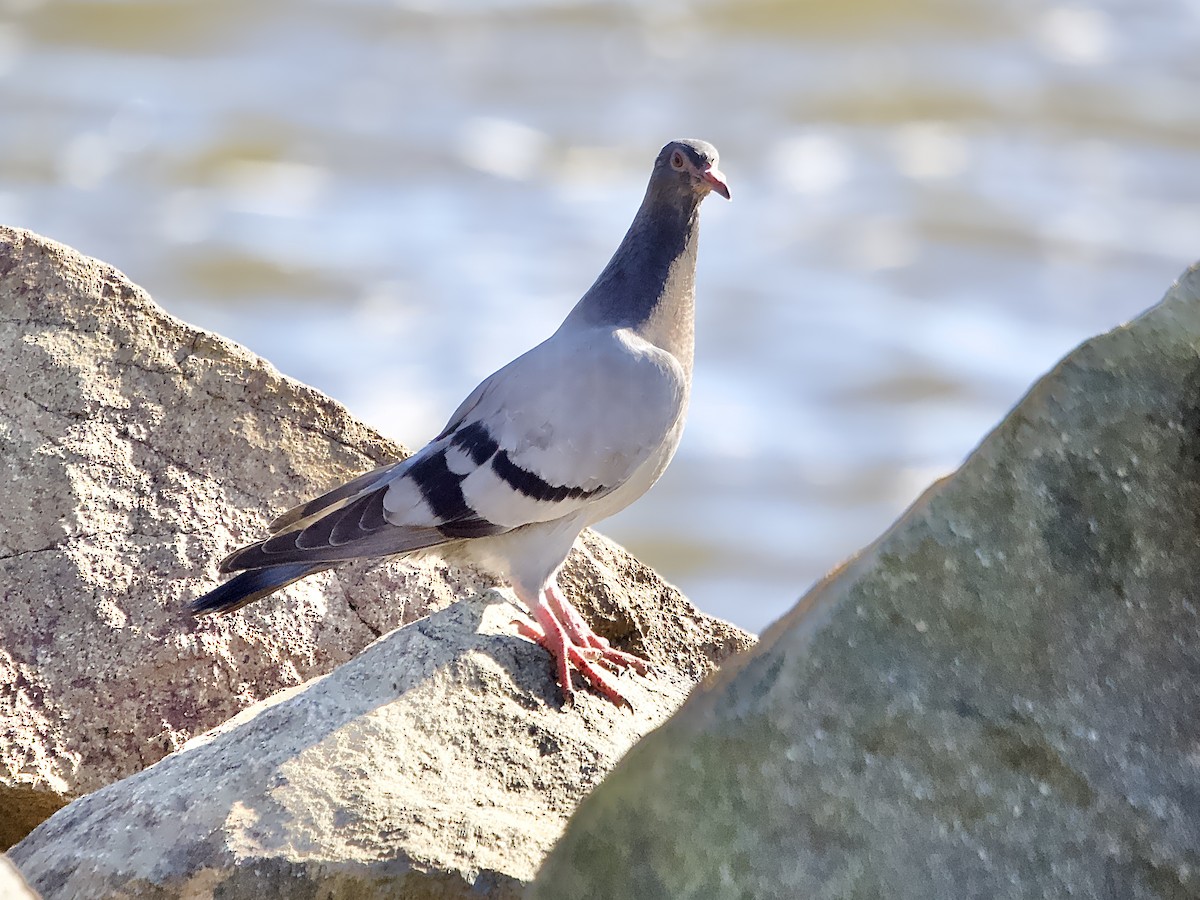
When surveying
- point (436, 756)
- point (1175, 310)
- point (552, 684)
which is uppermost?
point (1175, 310)

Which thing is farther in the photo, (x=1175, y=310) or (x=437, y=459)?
(x=437, y=459)

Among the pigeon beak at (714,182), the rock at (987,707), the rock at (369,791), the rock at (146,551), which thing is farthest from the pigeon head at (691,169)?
the rock at (987,707)

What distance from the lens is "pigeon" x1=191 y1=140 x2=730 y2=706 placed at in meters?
4.71

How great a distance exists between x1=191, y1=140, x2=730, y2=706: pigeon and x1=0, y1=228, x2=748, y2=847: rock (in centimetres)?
29

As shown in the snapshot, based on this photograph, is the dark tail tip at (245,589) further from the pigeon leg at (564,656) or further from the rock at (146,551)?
the pigeon leg at (564,656)

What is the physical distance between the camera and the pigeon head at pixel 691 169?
210 inches

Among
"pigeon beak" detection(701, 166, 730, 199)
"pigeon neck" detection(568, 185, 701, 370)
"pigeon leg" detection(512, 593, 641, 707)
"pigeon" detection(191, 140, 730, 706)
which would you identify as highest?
"pigeon beak" detection(701, 166, 730, 199)

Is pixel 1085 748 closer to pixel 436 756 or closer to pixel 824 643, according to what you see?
pixel 824 643

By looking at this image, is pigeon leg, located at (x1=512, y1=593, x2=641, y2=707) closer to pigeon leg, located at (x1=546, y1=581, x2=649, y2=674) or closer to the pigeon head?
pigeon leg, located at (x1=546, y1=581, x2=649, y2=674)

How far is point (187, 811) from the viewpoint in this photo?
11.6 ft

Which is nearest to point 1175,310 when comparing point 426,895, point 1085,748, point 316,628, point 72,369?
point 1085,748

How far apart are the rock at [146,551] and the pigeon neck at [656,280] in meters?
0.87

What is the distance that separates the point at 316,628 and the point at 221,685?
0.37 m

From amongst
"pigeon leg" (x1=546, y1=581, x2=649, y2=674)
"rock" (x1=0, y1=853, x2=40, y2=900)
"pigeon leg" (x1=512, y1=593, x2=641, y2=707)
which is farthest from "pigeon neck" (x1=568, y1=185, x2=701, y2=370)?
"rock" (x1=0, y1=853, x2=40, y2=900)
